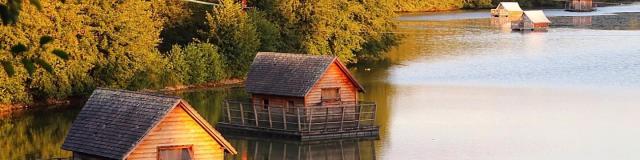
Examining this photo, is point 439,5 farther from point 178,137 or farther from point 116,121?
point 116,121

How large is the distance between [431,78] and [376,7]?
11.4 meters

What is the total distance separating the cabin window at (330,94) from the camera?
44.6m

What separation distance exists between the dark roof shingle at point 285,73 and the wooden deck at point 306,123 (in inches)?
26.6

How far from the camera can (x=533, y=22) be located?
11375 cm

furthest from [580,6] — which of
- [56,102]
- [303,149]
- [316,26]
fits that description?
[303,149]

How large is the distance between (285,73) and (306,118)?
2213 mm

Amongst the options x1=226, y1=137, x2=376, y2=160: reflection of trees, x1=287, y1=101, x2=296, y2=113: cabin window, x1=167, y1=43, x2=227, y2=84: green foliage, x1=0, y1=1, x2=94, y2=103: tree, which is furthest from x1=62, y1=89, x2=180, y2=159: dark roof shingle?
x1=167, y1=43, x2=227, y2=84: green foliage

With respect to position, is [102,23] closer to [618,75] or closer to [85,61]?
[85,61]

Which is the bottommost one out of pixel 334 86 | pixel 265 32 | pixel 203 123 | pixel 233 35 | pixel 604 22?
pixel 203 123

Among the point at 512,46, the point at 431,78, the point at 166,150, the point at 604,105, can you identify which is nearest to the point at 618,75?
the point at 431,78

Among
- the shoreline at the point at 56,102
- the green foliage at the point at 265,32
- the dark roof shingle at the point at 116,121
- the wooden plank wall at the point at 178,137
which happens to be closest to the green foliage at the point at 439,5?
the green foliage at the point at 265,32

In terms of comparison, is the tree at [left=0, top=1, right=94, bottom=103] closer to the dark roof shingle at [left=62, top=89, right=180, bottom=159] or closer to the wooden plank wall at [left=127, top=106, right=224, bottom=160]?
the dark roof shingle at [left=62, top=89, right=180, bottom=159]

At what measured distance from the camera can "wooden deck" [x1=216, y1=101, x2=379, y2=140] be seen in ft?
143

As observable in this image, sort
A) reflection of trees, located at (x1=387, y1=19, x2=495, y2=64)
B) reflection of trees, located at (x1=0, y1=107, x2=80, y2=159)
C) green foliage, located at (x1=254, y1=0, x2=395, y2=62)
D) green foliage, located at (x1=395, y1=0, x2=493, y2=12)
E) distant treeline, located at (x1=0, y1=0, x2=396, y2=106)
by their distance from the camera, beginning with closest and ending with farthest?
reflection of trees, located at (x1=0, y1=107, x2=80, y2=159), distant treeline, located at (x1=0, y1=0, x2=396, y2=106), green foliage, located at (x1=254, y1=0, x2=395, y2=62), reflection of trees, located at (x1=387, y1=19, x2=495, y2=64), green foliage, located at (x1=395, y1=0, x2=493, y2=12)
